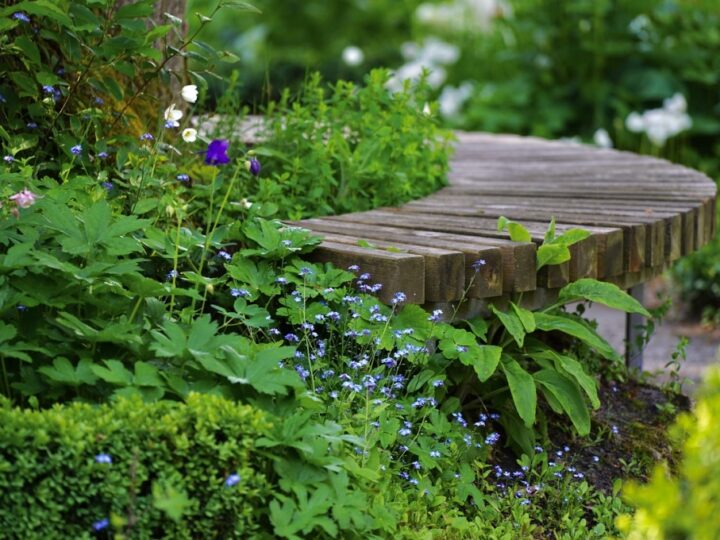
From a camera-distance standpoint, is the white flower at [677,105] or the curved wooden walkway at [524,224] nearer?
the curved wooden walkway at [524,224]

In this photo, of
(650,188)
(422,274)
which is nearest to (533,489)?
(422,274)

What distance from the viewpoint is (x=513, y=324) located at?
3027 mm

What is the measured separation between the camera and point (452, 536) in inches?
101

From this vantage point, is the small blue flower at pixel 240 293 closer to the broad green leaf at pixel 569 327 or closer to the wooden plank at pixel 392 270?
the wooden plank at pixel 392 270

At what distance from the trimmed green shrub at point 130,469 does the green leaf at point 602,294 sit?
1.32m

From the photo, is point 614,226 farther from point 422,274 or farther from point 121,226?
point 121,226

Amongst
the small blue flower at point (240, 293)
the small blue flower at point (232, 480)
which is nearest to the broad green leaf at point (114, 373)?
the small blue flower at point (232, 480)

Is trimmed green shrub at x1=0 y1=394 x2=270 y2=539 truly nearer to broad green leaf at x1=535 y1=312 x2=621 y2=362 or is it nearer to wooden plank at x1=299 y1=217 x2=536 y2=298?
wooden plank at x1=299 y1=217 x2=536 y2=298

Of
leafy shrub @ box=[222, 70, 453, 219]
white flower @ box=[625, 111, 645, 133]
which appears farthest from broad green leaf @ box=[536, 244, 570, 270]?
white flower @ box=[625, 111, 645, 133]

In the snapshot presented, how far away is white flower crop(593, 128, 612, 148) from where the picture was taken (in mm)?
7633

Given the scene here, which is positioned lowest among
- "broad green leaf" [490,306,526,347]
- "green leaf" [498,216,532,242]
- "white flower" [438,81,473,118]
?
"broad green leaf" [490,306,526,347]

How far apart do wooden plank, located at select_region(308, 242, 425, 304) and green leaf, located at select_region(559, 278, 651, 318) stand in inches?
20.4

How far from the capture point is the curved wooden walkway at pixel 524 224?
2.99 m

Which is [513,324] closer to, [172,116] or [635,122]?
[172,116]
